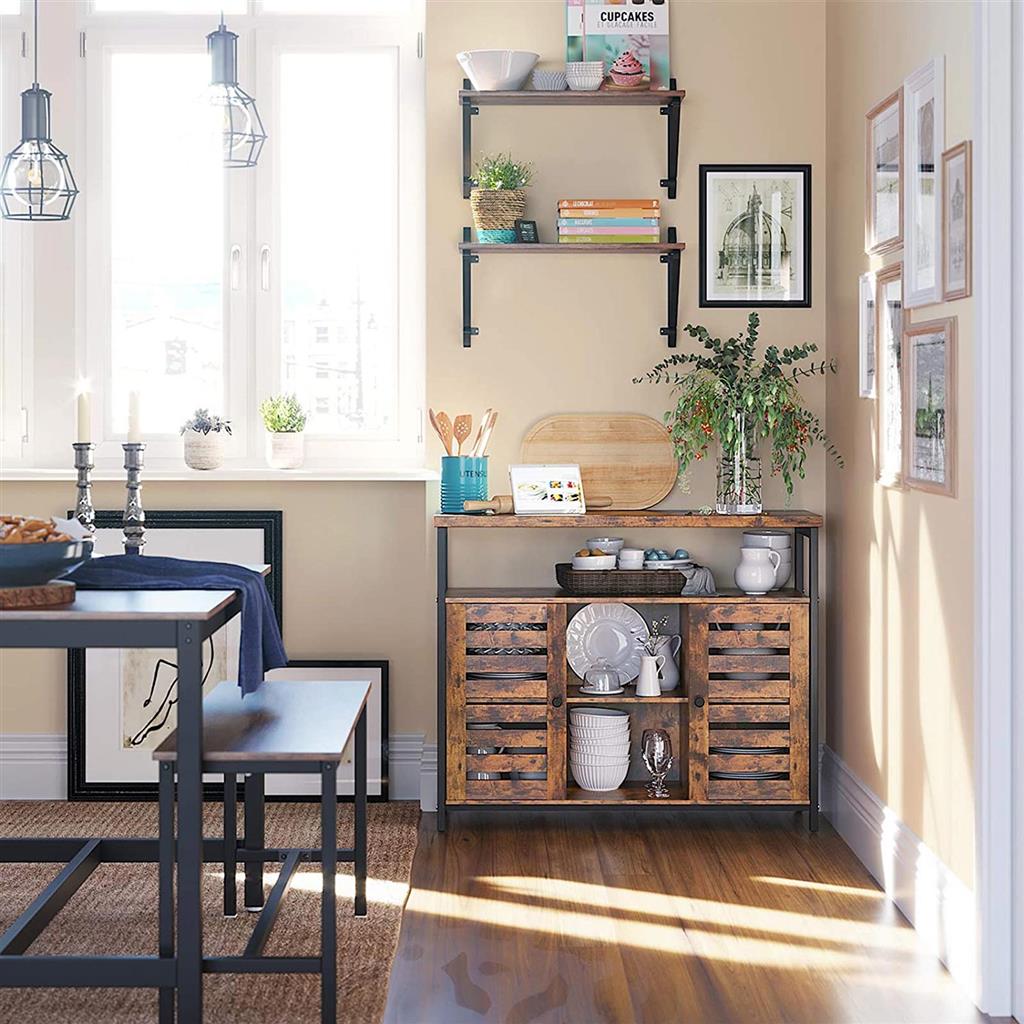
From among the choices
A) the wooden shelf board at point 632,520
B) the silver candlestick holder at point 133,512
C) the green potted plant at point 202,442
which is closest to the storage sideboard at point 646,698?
the wooden shelf board at point 632,520

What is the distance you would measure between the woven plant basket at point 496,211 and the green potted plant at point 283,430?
0.82m

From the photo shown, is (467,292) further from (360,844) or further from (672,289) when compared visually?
(360,844)

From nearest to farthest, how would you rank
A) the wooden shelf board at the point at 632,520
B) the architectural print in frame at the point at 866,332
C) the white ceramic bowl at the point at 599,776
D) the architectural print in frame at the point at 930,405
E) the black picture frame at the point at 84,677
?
the architectural print in frame at the point at 930,405 → the architectural print in frame at the point at 866,332 → the wooden shelf board at the point at 632,520 → the white ceramic bowl at the point at 599,776 → the black picture frame at the point at 84,677

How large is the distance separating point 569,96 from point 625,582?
1.46m

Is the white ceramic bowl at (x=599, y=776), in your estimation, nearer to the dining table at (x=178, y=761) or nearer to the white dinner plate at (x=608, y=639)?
the white dinner plate at (x=608, y=639)

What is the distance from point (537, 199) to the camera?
4.08 m

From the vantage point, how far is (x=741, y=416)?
3.84 metres

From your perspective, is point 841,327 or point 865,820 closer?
point 865,820

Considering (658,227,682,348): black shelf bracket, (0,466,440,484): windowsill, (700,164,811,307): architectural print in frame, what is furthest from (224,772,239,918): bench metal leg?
(700,164,811,307): architectural print in frame

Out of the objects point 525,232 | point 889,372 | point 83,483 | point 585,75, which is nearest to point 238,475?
point 83,483

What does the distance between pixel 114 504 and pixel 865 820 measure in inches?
97.8

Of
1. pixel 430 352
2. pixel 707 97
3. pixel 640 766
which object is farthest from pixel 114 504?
pixel 707 97

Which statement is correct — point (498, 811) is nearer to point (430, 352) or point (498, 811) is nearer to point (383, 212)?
point (430, 352)

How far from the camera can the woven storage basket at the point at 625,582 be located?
3807 mm
